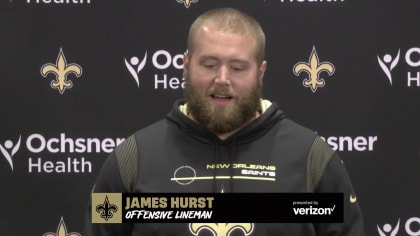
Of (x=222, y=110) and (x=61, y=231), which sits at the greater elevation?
(x=222, y=110)

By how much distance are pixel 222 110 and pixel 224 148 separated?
0.10 metres

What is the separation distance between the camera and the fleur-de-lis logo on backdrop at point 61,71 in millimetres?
2762

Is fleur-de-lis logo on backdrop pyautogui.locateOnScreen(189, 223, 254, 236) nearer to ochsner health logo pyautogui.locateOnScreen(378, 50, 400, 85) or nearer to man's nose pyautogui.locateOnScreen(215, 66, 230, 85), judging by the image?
man's nose pyautogui.locateOnScreen(215, 66, 230, 85)

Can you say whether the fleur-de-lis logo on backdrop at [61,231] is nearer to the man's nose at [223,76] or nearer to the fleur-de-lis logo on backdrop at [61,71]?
the fleur-de-lis logo on backdrop at [61,71]

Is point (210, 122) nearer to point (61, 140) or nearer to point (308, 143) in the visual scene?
point (308, 143)

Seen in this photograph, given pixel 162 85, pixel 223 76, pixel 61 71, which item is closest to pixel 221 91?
pixel 223 76

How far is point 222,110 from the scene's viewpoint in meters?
1.95

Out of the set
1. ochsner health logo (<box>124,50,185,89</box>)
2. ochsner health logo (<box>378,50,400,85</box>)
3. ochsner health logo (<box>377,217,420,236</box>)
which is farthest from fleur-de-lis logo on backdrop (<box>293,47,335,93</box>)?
ochsner health logo (<box>377,217,420,236</box>)

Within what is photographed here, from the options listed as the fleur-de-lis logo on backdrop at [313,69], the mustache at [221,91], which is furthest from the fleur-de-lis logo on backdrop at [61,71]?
the mustache at [221,91]

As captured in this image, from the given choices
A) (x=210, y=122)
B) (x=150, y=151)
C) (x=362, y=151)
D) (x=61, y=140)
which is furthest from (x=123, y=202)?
(x=362, y=151)

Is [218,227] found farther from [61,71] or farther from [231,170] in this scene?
[61,71]

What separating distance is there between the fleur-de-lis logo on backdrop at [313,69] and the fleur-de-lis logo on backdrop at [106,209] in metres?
1.09

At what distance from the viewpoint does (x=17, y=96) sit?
9.09ft

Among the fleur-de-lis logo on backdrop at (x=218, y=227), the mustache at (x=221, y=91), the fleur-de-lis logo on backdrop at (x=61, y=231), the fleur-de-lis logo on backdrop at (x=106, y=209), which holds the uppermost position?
the mustache at (x=221, y=91)
